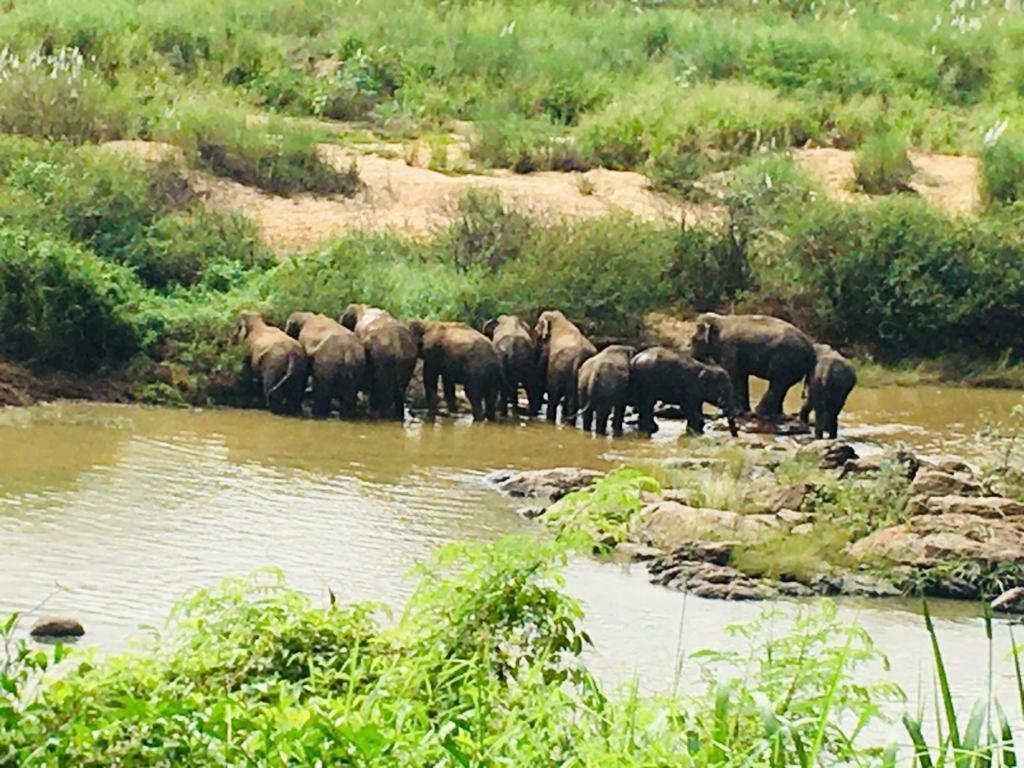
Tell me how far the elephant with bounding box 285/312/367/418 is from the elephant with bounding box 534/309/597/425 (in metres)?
1.58

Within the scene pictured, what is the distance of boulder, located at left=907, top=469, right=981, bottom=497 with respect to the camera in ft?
42.7

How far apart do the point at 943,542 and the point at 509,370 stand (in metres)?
6.13

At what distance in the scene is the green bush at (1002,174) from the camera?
2473 centimetres

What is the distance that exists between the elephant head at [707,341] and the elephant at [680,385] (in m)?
1.19

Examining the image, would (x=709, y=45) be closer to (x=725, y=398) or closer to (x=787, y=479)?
(x=725, y=398)

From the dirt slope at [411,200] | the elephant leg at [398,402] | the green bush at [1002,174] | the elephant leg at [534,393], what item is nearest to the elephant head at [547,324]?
the elephant leg at [534,393]

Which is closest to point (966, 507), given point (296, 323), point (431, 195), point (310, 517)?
point (310, 517)

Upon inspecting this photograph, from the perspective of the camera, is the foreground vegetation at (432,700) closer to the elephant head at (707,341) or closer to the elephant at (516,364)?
the elephant at (516,364)

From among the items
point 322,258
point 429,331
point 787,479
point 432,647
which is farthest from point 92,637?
point 322,258

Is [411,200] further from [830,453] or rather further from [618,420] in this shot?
[830,453]

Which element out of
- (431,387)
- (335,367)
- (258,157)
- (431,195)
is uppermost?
(258,157)

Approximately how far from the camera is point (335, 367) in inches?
641

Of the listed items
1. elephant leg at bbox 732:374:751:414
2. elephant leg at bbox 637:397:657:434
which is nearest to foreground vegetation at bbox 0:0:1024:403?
elephant leg at bbox 732:374:751:414

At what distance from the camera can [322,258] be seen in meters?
18.8
